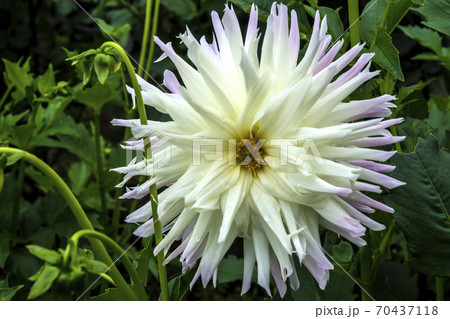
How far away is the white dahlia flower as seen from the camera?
2.36ft

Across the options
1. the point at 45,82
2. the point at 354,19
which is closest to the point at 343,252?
the point at 354,19

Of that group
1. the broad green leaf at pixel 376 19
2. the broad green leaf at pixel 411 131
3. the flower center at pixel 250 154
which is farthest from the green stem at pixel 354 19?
the flower center at pixel 250 154

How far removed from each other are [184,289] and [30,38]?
1.22 meters

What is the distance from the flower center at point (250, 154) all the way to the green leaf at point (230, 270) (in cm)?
56

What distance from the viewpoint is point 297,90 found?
2.35 feet

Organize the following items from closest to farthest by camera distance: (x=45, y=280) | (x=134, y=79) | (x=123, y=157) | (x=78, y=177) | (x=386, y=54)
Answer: (x=45, y=280)
(x=134, y=79)
(x=386, y=54)
(x=123, y=157)
(x=78, y=177)

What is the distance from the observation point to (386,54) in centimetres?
85

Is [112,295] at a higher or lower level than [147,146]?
lower

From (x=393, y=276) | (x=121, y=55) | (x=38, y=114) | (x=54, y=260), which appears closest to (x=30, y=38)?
(x=38, y=114)

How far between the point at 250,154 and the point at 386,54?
0.86 feet

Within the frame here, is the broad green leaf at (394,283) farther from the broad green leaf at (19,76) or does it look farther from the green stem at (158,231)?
the broad green leaf at (19,76)

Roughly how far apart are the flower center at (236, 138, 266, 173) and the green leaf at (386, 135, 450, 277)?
0.22m

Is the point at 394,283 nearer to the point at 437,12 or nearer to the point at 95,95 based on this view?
the point at 437,12
